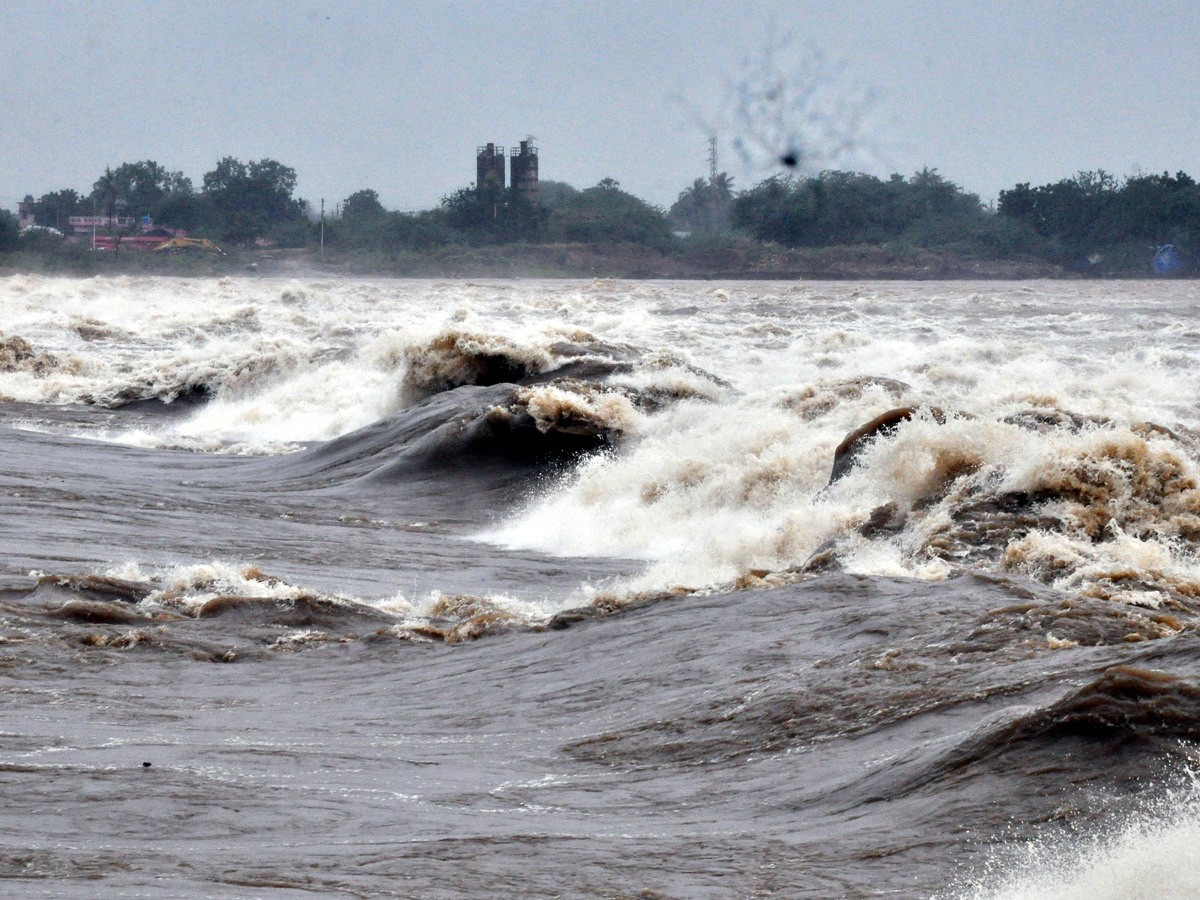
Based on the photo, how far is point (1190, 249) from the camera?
66625 mm

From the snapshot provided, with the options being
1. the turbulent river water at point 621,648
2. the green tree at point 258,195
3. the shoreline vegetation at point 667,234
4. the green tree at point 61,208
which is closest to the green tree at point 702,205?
the shoreline vegetation at point 667,234

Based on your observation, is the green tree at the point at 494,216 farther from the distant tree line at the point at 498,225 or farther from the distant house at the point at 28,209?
the distant house at the point at 28,209

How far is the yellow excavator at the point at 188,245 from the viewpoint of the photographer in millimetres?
82312

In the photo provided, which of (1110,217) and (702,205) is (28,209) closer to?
(702,205)

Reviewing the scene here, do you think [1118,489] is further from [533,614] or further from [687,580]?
[533,614]

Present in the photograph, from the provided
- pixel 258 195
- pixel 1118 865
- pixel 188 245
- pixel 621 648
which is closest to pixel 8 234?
pixel 188 245

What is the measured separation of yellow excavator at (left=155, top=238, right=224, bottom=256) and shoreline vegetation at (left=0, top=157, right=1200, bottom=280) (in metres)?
0.78

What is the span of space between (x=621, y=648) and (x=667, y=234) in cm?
8474

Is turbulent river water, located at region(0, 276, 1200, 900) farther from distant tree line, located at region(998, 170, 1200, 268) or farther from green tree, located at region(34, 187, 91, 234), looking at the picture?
green tree, located at region(34, 187, 91, 234)

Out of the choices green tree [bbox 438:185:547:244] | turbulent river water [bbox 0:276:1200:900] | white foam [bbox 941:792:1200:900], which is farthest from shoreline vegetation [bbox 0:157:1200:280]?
white foam [bbox 941:792:1200:900]

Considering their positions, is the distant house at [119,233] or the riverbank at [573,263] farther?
the distant house at [119,233]

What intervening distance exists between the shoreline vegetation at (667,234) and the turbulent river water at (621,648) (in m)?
57.1

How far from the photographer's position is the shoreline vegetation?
70.1 metres

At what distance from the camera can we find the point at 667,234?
90000mm
